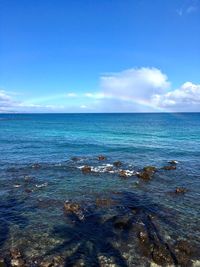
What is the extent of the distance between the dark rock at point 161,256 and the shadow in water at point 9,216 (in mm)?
10757

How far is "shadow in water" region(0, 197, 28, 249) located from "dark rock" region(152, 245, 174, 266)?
35.3 ft

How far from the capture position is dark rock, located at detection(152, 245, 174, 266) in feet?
56.4

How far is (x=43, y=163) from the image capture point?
144 feet

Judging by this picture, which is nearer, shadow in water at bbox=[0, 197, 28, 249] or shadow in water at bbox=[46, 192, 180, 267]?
shadow in water at bbox=[46, 192, 180, 267]

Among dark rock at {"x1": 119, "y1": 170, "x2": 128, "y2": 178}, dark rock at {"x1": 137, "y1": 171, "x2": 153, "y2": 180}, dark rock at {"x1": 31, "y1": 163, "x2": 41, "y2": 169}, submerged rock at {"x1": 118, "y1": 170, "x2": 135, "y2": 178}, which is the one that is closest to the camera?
dark rock at {"x1": 137, "y1": 171, "x2": 153, "y2": 180}

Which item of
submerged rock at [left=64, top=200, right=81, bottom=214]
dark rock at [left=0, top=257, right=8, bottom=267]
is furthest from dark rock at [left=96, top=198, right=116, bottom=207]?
dark rock at [left=0, top=257, right=8, bottom=267]

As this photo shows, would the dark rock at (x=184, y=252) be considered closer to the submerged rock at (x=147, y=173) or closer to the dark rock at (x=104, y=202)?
the dark rock at (x=104, y=202)

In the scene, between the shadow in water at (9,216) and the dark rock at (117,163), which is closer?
the shadow in water at (9,216)

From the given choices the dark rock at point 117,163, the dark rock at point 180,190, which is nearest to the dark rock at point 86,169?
the dark rock at point 117,163

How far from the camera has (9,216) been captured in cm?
2317

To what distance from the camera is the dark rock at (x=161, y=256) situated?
56.4 ft

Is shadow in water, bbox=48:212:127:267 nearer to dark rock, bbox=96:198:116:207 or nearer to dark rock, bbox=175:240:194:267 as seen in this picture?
dark rock, bbox=96:198:116:207

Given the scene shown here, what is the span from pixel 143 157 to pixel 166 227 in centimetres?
2815

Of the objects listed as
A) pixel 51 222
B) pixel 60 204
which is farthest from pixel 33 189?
pixel 51 222
